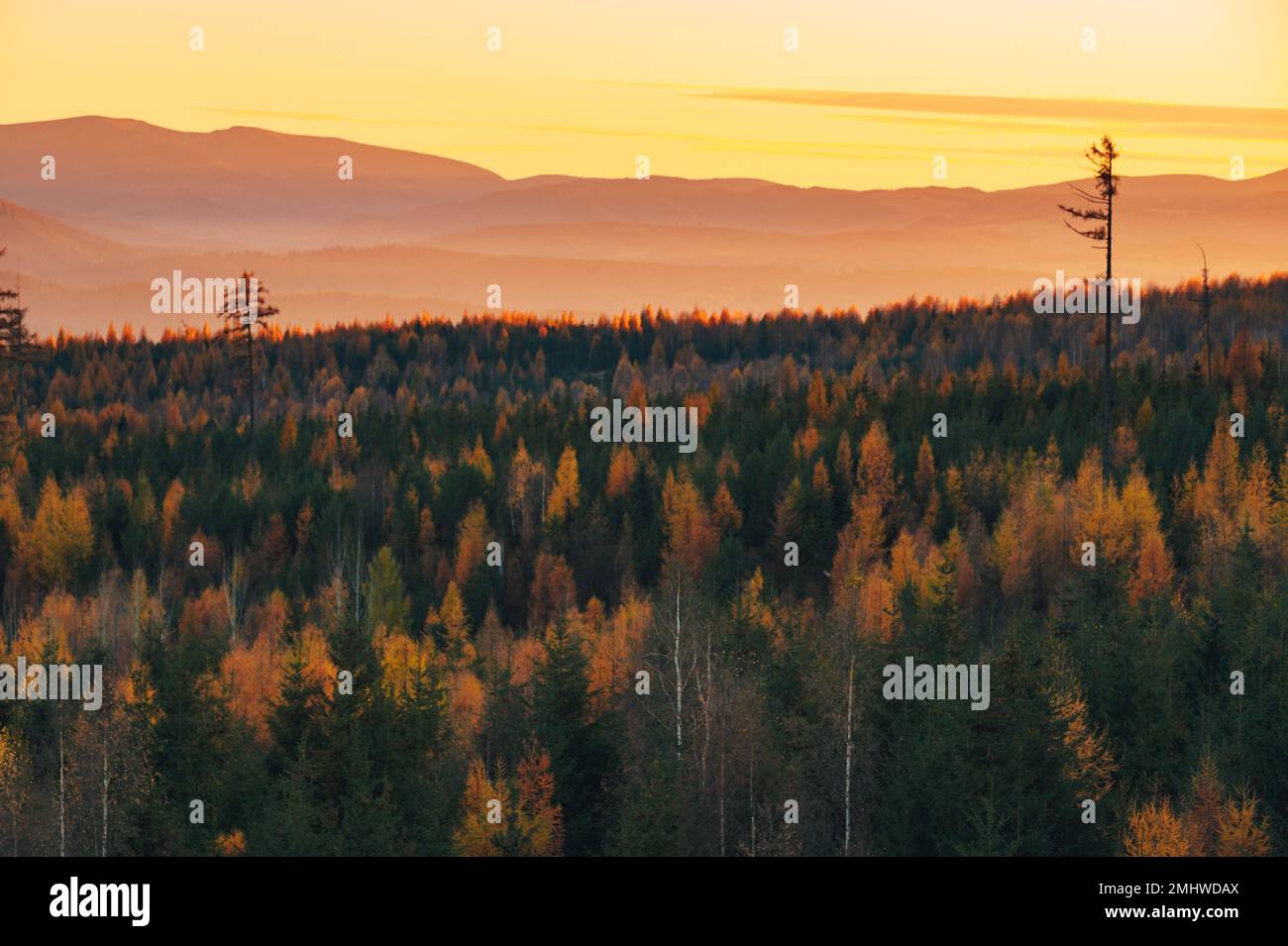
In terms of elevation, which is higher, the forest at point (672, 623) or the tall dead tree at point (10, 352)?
the tall dead tree at point (10, 352)

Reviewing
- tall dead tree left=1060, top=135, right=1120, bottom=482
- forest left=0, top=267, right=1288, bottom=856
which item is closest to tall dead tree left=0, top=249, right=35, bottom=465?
forest left=0, top=267, right=1288, bottom=856

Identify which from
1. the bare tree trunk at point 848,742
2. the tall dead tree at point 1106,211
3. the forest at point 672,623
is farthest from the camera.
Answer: the tall dead tree at point 1106,211

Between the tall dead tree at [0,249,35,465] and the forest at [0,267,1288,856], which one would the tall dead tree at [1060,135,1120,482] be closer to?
the forest at [0,267,1288,856]

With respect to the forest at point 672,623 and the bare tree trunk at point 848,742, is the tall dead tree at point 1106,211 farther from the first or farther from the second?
the bare tree trunk at point 848,742

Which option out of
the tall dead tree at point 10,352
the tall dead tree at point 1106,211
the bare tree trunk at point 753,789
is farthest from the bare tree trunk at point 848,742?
the tall dead tree at point 10,352

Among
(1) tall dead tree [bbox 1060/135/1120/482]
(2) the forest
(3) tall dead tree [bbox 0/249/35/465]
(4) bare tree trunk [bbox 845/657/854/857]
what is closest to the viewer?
(2) the forest

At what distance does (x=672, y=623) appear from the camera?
67.9m

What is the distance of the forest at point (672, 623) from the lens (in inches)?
1844

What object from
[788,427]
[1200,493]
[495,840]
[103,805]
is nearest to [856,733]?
[495,840]

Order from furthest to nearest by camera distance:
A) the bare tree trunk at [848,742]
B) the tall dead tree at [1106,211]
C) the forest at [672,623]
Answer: the tall dead tree at [1106,211] → the bare tree trunk at [848,742] → the forest at [672,623]

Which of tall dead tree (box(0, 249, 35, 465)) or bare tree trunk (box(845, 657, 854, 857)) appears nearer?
bare tree trunk (box(845, 657, 854, 857))

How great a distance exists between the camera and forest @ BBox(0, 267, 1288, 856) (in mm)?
46844
